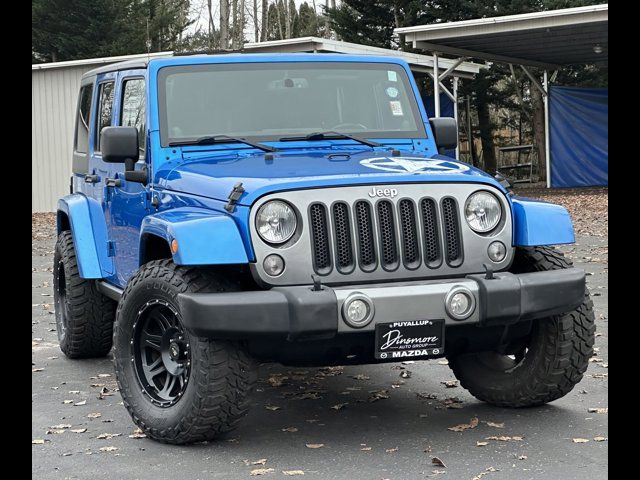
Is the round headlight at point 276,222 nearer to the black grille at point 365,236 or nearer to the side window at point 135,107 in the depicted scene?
the black grille at point 365,236

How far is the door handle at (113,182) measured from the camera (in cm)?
718

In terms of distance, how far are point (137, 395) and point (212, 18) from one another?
5188 centimetres

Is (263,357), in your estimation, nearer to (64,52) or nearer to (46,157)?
(46,157)

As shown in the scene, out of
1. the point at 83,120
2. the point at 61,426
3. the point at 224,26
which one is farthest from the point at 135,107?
the point at 224,26

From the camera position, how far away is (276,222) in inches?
211

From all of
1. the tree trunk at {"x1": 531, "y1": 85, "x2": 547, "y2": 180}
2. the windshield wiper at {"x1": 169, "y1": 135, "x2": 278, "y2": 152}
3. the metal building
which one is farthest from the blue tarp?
the windshield wiper at {"x1": 169, "y1": 135, "x2": 278, "y2": 152}

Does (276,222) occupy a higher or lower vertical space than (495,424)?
higher

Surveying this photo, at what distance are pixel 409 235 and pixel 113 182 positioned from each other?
2522 mm

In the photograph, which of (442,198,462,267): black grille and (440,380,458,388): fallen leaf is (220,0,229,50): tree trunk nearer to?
(440,380,458,388): fallen leaf

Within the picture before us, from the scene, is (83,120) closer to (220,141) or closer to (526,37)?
(220,141)

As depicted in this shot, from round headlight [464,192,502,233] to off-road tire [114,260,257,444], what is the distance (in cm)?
126

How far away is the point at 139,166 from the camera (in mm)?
6754

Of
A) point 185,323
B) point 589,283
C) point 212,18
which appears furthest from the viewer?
point 212,18
